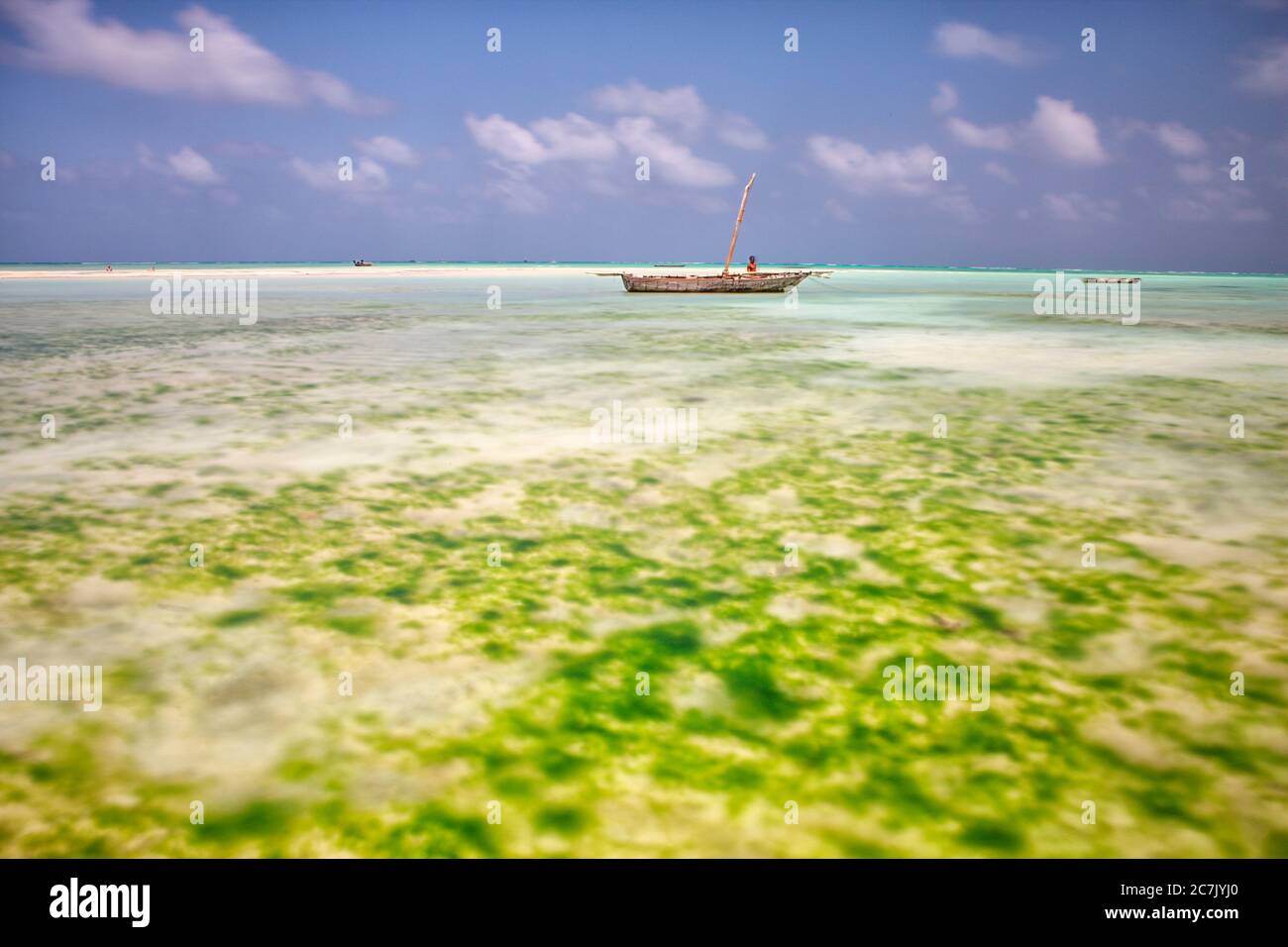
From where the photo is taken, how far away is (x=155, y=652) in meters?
3.21

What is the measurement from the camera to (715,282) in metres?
37.4

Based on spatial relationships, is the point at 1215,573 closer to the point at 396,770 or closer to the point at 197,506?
the point at 396,770

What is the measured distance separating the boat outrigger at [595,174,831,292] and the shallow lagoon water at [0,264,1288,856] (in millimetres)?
29650

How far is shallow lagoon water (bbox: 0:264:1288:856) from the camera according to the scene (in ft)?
7.50

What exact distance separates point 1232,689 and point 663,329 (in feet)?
55.6

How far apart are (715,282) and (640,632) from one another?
116 feet
